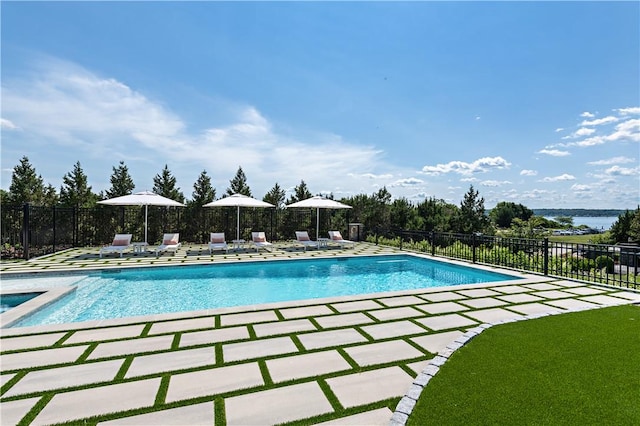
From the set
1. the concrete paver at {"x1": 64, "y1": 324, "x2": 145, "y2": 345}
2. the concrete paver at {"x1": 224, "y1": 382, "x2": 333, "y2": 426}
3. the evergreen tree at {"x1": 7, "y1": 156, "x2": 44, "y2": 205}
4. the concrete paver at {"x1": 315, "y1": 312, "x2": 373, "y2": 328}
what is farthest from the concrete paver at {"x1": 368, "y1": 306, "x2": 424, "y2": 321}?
the evergreen tree at {"x1": 7, "y1": 156, "x2": 44, "y2": 205}

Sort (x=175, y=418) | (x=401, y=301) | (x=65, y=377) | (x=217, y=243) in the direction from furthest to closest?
(x=217, y=243) → (x=401, y=301) → (x=65, y=377) → (x=175, y=418)

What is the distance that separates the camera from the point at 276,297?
7082 mm

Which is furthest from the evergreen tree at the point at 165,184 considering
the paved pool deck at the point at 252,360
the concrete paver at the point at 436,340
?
the concrete paver at the point at 436,340

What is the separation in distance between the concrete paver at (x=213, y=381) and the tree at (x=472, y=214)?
17.1 metres

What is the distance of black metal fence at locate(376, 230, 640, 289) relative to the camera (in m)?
7.31

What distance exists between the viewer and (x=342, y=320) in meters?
4.57

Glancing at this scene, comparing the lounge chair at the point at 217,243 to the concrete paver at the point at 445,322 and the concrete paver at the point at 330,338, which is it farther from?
the concrete paver at the point at 445,322

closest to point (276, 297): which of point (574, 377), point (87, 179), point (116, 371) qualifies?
point (116, 371)

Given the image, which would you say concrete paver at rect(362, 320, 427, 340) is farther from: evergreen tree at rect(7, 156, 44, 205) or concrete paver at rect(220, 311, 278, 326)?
evergreen tree at rect(7, 156, 44, 205)

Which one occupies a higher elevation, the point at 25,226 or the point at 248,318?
the point at 25,226

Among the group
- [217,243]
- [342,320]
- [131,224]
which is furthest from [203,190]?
[342,320]

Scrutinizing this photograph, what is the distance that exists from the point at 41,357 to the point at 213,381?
2001 mm

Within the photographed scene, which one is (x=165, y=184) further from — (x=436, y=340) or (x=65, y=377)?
(x=436, y=340)

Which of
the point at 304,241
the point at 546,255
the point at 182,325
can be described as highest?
the point at 546,255
